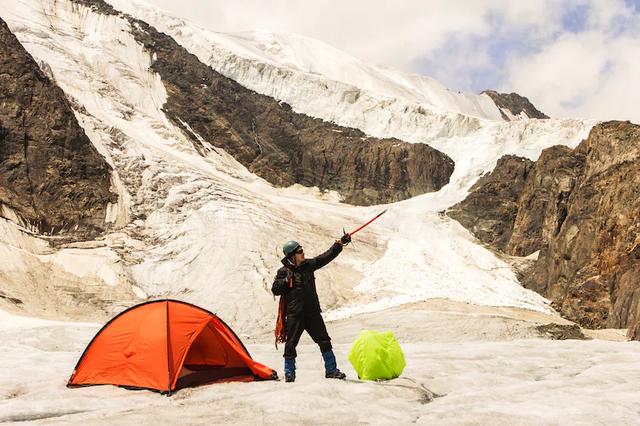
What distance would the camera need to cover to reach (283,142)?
231 ft

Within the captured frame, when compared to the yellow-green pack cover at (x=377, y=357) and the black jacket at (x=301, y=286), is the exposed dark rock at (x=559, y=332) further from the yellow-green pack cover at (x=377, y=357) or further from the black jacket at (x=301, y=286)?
the black jacket at (x=301, y=286)

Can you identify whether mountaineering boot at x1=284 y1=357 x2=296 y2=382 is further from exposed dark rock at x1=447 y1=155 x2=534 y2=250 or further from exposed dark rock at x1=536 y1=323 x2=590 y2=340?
exposed dark rock at x1=447 y1=155 x2=534 y2=250

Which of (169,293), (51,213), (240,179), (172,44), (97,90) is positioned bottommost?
(169,293)

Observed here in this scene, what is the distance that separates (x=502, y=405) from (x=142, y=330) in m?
5.23

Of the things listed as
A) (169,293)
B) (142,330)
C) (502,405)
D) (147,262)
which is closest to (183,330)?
(142,330)

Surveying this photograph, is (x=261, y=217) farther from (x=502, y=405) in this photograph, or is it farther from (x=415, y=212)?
(x=502, y=405)

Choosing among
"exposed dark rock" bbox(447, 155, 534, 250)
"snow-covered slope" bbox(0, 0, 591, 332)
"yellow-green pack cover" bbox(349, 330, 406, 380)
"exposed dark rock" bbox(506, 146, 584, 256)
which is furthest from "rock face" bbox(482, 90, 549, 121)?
"yellow-green pack cover" bbox(349, 330, 406, 380)

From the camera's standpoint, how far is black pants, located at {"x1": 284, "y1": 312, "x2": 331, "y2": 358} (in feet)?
27.9

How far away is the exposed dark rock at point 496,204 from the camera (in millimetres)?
52969

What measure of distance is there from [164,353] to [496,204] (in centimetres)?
5044

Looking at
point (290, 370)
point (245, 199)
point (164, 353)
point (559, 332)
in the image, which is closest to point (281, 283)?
point (290, 370)

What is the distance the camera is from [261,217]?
4009 centimetres

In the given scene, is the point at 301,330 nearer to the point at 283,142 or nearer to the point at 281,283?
the point at 281,283

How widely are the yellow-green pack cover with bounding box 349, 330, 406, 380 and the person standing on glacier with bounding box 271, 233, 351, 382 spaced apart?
541 millimetres
